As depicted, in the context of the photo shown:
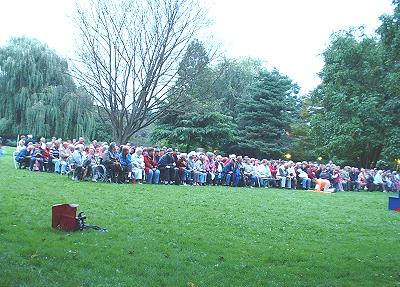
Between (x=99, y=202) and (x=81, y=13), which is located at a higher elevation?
(x=81, y=13)

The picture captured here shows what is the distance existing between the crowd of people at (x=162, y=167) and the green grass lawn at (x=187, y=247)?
17.9ft

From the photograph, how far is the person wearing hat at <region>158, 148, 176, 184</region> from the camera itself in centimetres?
1855

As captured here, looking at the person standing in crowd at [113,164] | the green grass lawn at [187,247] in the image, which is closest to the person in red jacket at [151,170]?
the person standing in crowd at [113,164]

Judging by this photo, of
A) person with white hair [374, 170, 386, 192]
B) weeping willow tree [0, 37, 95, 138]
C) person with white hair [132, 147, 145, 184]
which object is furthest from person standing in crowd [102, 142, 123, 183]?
person with white hair [374, 170, 386, 192]

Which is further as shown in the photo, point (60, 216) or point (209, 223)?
point (209, 223)

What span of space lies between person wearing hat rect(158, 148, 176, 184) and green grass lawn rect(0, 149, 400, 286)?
7.25m

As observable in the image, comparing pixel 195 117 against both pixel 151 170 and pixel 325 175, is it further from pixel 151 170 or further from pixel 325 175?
pixel 151 170

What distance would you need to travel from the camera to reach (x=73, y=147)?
17.8 metres

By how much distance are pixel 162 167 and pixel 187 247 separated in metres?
12.0

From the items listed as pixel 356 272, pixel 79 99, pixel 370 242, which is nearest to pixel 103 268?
pixel 356 272

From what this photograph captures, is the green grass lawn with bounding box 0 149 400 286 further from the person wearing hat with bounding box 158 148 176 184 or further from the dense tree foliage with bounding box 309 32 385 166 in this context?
the dense tree foliage with bounding box 309 32 385 166

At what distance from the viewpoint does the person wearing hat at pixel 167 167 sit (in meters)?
18.5

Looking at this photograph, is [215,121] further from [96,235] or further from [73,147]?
[96,235]

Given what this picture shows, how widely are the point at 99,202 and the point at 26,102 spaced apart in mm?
19448
